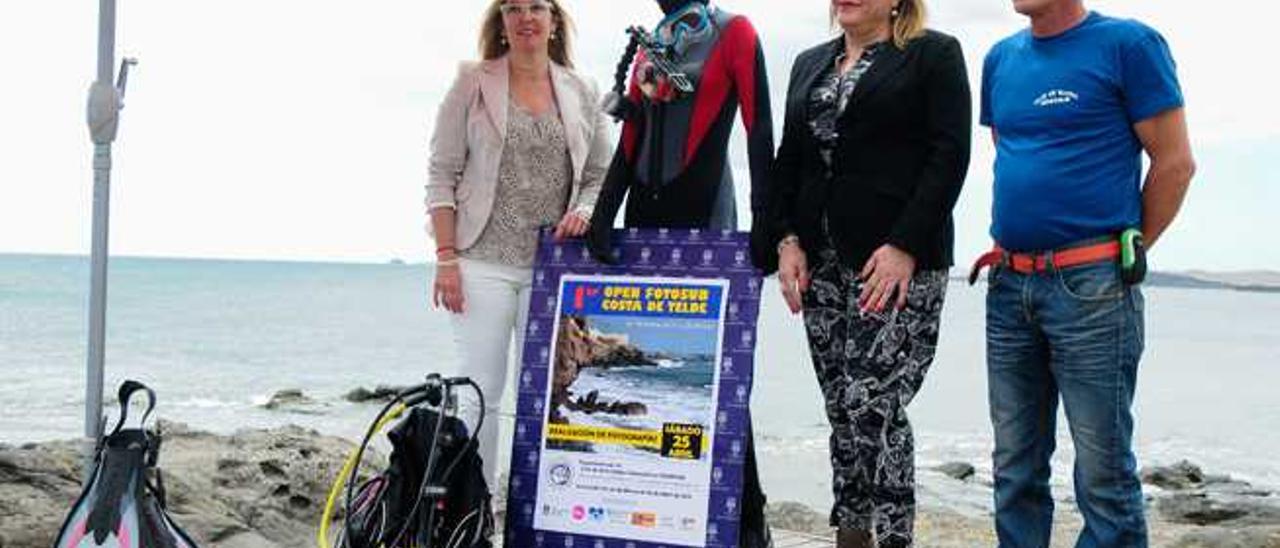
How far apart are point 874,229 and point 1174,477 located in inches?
519

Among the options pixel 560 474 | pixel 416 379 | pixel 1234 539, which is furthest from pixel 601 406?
pixel 416 379

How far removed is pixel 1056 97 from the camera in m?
3.12

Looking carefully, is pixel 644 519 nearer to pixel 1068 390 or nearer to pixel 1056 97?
pixel 1068 390

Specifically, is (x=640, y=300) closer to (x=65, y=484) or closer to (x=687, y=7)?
(x=687, y=7)

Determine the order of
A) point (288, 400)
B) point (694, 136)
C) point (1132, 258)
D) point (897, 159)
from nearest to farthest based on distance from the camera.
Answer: point (1132, 258)
point (897, 159)
point (694, 136)
point (288, 400)

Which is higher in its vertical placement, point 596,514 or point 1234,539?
point 596,514

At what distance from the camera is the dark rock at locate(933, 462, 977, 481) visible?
1462 cm

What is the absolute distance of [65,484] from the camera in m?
4.57

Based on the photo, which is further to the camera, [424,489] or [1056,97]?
[424,489]

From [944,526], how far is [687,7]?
584 cm

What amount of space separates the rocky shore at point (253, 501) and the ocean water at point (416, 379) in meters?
1.47

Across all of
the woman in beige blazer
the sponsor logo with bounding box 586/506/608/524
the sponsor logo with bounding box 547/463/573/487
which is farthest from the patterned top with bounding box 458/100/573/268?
the sponsor logo with bounding box 586/506/608/524

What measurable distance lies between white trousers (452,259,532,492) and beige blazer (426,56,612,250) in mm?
133

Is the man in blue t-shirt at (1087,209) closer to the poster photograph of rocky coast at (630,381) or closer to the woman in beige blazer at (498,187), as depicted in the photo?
the poster photograph of rocky coast at (630,381)
